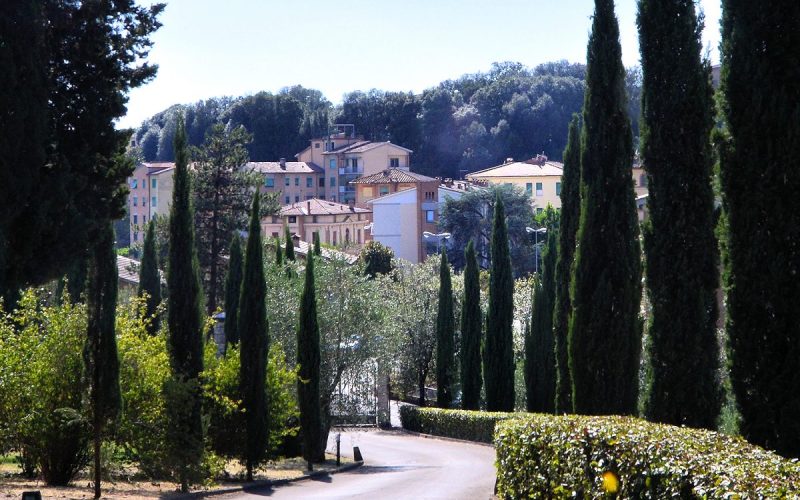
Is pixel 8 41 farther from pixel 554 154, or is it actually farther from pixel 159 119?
pixel 159 119

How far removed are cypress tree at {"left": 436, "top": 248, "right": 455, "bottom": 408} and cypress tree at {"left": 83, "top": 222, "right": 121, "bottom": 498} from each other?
27133 millimetres

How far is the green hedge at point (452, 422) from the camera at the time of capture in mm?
38281

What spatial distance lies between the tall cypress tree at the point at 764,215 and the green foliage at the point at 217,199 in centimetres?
3804

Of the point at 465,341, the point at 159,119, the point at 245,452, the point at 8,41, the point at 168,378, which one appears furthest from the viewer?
the point at 159,119

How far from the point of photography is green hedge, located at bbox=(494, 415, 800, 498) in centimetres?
808

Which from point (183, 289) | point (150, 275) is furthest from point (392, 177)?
point (183, 289)

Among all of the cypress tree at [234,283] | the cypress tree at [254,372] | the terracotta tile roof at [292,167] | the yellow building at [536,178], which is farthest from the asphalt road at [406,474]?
the terracotta tile roof at [292,167]

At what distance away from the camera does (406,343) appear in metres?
49.0

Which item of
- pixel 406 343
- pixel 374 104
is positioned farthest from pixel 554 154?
pixel 406 343

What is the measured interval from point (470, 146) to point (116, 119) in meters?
99.9

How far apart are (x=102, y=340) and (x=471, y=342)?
25.3 meters

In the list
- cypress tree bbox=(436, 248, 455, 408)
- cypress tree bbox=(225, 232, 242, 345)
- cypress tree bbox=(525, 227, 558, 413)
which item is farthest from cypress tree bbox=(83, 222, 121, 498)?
cypress tree bbox=(436, 248, 455, 408)

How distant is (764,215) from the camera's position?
36.3ft

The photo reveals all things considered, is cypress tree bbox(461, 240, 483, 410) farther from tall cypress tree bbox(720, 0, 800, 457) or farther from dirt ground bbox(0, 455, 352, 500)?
tall cypress tree bbox(720, 0, 800, 457)
